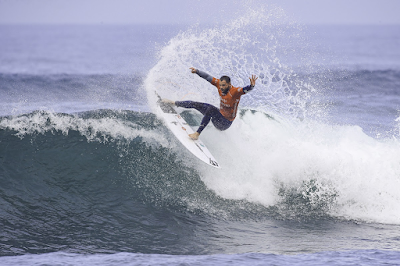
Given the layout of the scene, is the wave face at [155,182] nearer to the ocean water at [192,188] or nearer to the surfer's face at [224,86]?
the ocean water at [192,188]

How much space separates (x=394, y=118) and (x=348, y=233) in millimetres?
10272

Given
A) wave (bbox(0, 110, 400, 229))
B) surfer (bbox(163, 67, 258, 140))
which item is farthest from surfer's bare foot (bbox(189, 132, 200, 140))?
wave (bbox(0, 110, 400, 229))

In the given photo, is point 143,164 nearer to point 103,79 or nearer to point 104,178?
point 104,178

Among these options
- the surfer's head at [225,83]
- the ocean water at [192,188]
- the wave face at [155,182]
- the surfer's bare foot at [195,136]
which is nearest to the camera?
the ocean water at [192,188]

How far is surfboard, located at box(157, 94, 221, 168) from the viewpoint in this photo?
26.9 ft

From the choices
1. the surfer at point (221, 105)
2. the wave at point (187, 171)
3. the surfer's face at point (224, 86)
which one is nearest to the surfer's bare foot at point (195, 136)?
the surfer at point (221, 105)

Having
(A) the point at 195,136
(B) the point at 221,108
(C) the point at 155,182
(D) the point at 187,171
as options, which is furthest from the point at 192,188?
(B) the point at 221,108

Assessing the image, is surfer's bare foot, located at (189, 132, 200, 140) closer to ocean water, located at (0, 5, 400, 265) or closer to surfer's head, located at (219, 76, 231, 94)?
ocean water, located at (0, 5, 400, 265)

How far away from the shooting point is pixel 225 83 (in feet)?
27.3

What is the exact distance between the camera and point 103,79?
23266mm

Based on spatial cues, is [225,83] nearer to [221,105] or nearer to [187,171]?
[221,105]

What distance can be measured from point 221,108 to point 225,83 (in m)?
0.67

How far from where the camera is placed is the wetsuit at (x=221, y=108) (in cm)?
847

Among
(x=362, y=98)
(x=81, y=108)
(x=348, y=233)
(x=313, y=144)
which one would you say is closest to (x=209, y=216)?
(x=348, y=233)
